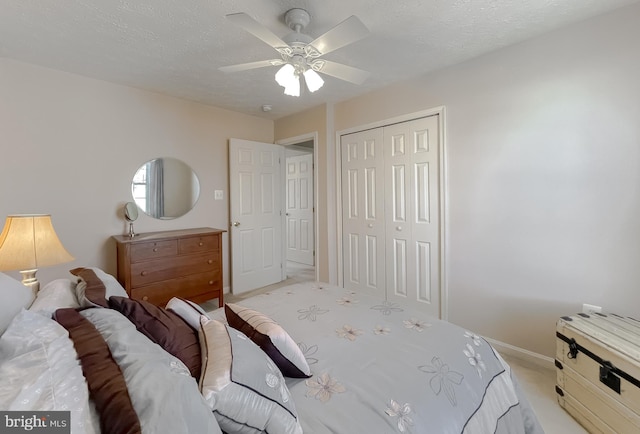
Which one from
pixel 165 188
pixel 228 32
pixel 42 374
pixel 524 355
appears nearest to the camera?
pixel 42 374

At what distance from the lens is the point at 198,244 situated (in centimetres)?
302

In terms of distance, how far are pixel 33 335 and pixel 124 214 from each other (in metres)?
2.56

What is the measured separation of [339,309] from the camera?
5.37ft

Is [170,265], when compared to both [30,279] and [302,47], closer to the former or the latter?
[30,279]

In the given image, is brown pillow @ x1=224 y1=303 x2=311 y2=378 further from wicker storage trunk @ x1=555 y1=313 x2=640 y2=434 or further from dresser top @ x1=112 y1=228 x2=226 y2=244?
dresser top @ x1=112 y1=228 x2=226 y2=244

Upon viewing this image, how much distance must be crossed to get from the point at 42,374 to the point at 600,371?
7.35 ft

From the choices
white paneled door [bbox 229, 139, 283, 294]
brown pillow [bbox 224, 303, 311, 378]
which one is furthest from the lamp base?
white paneled door [bbox 229, 139, 283, 294]

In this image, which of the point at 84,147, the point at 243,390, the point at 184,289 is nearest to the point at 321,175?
the point at 184,289

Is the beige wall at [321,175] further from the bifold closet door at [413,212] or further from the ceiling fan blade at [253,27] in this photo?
the ceiling fan blade at [253,27]

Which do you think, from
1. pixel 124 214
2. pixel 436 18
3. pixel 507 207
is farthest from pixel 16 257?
pixel 507 207

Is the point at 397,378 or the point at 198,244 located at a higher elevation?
the point at 198,244

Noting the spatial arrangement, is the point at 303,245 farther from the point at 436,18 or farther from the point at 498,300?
the point at 436,18

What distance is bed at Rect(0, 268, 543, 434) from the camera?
583 mm

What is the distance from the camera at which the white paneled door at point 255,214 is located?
3699 mm
